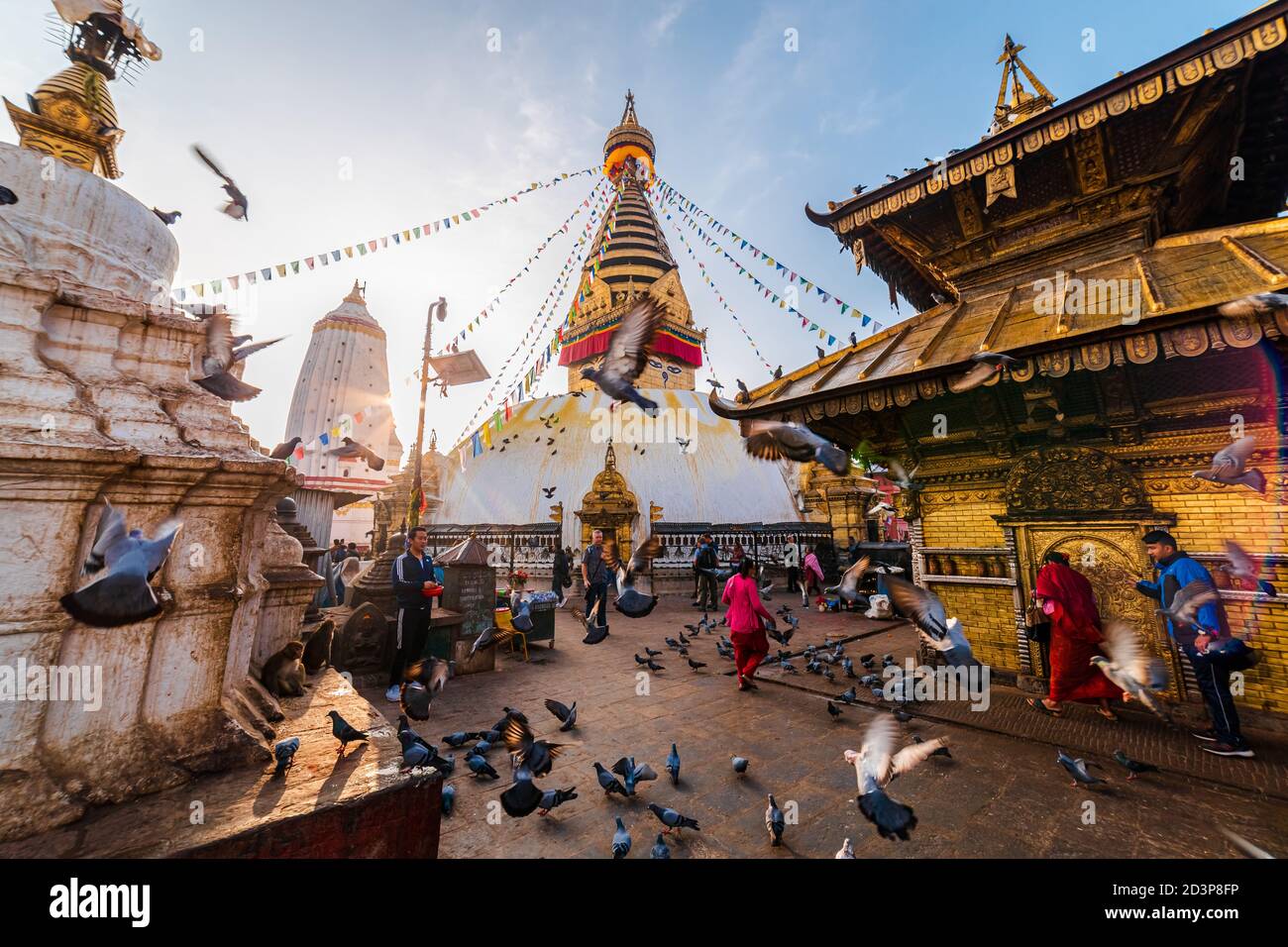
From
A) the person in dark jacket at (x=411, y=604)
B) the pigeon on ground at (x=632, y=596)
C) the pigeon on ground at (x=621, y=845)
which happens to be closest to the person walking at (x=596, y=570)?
the pigeon on ground at (x=632, y=596)

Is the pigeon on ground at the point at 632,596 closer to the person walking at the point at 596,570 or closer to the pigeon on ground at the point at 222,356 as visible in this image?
the person walking at the point at 596,570

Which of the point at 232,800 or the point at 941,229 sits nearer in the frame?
the point at 232,800

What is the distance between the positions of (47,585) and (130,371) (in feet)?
4.16

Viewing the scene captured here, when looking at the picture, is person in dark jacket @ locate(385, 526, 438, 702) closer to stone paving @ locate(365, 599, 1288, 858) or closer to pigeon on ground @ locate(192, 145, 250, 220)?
stone paving @ locate(365, 599, 1288, 858)

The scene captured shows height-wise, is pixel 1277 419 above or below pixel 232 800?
above

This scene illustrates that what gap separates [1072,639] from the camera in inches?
205

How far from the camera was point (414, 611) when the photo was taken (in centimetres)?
590

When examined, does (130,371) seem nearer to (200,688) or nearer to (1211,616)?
(200,688)

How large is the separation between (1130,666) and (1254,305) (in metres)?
3.26

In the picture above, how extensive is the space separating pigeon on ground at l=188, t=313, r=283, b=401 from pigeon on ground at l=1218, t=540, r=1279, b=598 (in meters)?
8.99

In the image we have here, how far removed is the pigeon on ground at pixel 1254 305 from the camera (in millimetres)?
3443

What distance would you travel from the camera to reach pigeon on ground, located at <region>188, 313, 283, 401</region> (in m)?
3.53

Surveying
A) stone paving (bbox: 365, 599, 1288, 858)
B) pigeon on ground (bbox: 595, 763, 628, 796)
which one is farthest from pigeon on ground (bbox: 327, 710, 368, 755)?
pigeon on ground (bbox: 595, 763, 628, 796)
